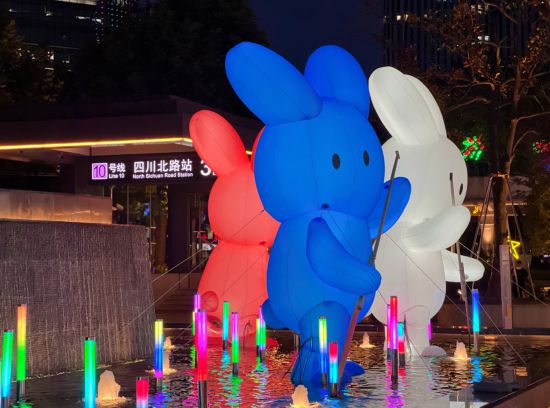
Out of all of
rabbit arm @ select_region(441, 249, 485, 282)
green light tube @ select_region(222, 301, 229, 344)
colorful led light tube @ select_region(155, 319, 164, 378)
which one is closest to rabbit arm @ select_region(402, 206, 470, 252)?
rabbit arm @ select_region(441, 249, 485, 282)

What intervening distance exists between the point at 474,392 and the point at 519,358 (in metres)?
3.97

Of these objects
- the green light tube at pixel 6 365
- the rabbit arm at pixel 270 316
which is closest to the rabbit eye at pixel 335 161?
the rabbit arm at pixel 270 316

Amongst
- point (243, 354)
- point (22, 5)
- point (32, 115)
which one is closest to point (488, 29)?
point (32, 115)

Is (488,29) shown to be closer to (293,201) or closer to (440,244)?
(440,244)

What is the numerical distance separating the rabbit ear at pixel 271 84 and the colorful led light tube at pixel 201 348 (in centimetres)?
265

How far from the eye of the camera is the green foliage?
35969mm

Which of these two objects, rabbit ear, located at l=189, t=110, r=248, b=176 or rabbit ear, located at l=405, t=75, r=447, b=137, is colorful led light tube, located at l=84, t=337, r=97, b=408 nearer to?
rabbit ear, located at l=189, t=110, r=248, b=176

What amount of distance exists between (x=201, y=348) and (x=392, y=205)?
3.66 meters

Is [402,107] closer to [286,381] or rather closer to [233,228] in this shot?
[233,228]

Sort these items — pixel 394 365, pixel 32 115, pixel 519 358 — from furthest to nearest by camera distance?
1. pixel 32 115
2. pixel 519 358
3. pixel 394 365

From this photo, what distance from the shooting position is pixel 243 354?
14062 mm

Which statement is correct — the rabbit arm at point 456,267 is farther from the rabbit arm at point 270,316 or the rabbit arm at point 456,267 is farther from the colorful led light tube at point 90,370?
the colorful led light tube at point 90,370

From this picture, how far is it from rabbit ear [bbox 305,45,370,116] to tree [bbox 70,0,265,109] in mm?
28480

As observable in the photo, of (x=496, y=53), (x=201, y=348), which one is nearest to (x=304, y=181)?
(x=201, y=348)
